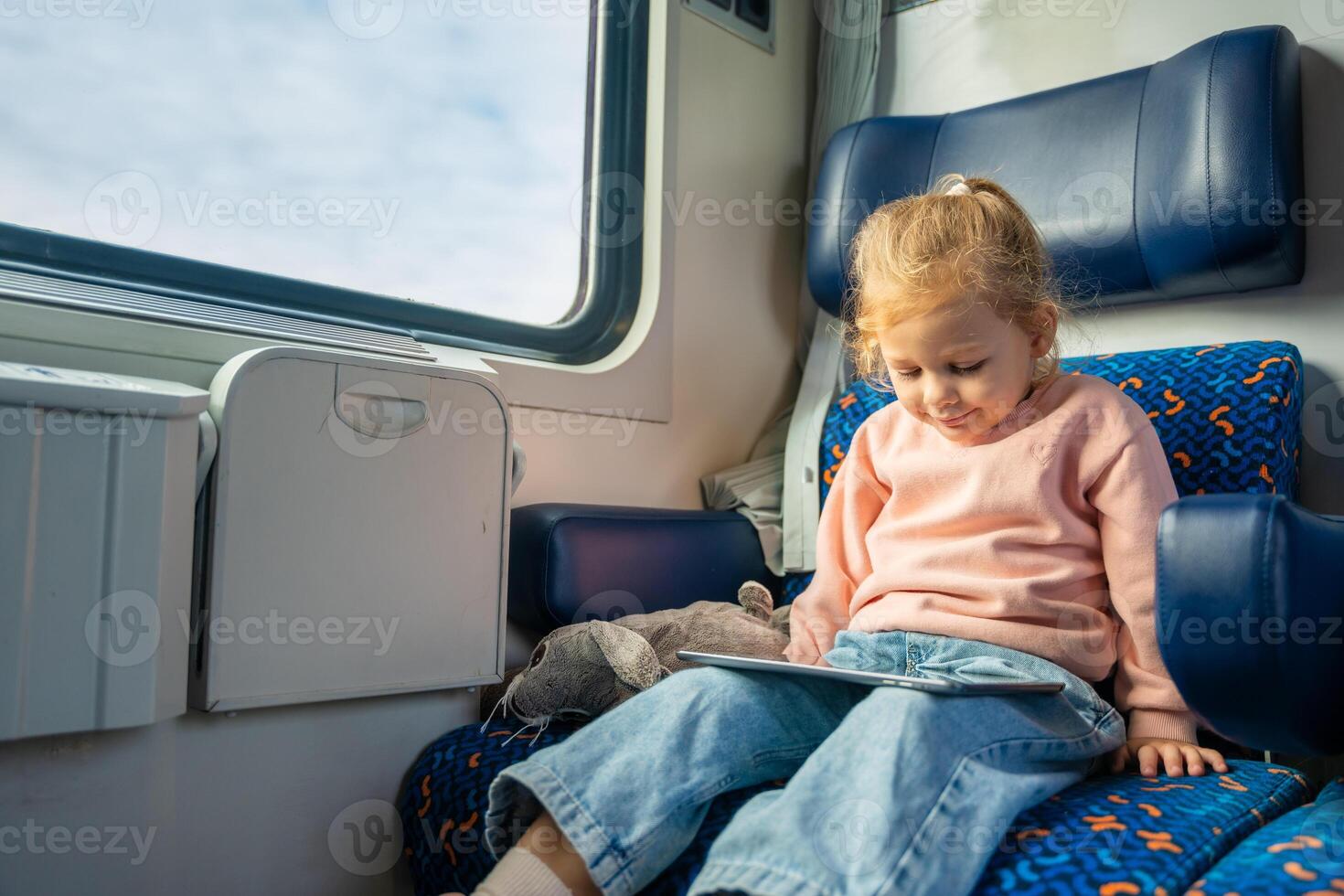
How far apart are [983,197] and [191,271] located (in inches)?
43.3

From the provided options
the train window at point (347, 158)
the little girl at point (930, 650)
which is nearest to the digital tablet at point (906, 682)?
the little girl at point (930, 650)

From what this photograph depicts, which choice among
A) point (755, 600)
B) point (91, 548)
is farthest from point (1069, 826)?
point (91, 548)

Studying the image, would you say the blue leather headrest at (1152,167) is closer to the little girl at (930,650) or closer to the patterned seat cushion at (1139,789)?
the patterned seat cushion at (1139,789)

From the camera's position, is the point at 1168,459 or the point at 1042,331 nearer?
the point at 1042,331

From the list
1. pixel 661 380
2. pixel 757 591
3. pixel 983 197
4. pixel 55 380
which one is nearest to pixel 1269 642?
pixel 983 197

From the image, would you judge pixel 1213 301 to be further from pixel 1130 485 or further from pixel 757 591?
pixel 757 591

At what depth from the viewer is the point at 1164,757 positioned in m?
0.99

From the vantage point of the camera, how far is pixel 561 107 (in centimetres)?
191

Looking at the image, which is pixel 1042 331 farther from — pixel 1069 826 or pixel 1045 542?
pixel 1069 826

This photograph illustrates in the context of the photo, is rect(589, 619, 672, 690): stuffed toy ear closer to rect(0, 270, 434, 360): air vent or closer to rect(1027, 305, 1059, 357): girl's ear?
rect(0, 270, 434, 360): air vent

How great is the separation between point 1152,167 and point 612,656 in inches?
40.8

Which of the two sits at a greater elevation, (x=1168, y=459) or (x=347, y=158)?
(x=347, y=158)

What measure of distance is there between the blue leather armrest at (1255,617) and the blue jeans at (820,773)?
7.2 inches

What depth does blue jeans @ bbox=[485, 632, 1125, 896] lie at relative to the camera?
0.74m
